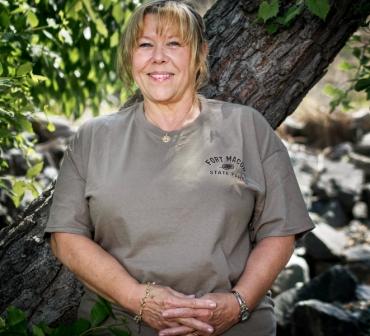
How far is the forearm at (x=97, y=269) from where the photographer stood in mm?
2324

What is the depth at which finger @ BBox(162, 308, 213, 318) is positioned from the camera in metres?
2.26

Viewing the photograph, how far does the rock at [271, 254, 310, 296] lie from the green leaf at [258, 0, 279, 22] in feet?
10.9

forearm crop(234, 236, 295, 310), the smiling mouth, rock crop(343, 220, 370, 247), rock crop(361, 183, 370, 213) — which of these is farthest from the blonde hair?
rock crop(361, 183, 370, 213)

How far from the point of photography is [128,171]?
7.91 ft

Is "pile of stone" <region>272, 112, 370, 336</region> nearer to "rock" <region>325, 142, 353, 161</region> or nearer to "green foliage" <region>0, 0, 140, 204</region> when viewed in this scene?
"rock" <region>325, 142, 353, 161</region>

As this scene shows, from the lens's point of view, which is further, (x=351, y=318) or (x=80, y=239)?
(x=351, y=318)

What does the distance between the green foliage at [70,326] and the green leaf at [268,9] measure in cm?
124

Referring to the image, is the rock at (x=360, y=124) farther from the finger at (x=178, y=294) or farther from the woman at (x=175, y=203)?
the finger at (x=178, y=294)

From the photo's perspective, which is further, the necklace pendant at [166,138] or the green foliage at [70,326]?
the necklace pendant at [166,138]

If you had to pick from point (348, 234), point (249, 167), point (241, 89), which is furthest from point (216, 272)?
point (348, 234)

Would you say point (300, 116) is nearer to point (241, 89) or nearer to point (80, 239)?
point (241, 89)

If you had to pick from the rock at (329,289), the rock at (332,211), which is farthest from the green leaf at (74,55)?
the rock at (332,211)

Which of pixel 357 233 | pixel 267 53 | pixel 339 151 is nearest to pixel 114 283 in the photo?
pixel 267 53

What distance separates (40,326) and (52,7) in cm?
205
